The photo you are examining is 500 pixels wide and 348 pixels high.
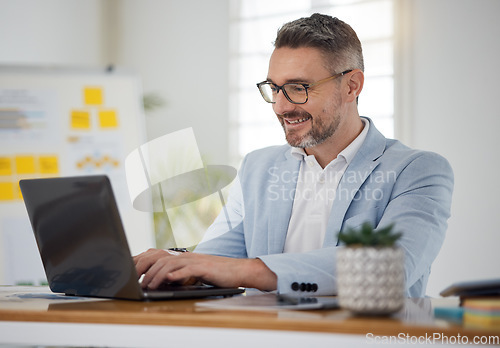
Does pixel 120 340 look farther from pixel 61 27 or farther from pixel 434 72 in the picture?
pixel 61 27

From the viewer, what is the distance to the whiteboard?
3.11m

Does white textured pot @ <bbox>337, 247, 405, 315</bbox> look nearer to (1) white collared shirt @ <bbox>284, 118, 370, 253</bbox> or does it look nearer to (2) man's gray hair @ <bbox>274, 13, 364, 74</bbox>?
(1) white collared shirt @ <bbox>284, 118, 370, 253</bbox>

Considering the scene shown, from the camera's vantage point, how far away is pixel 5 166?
3.14m

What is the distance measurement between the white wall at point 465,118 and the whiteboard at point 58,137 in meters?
1.94

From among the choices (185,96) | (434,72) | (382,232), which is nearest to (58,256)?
(382,232)

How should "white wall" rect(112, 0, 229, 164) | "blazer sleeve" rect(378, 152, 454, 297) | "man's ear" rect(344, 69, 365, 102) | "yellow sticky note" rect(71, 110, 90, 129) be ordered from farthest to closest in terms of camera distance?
"white wall" rect(112, 0, 229, 164) < "yellow sticky note" rect(71, 110, 90, 129) < "man's ear" rect(344, 69, 365, 102) < "blazer sleeve" rect(378, 152, 454, 297)

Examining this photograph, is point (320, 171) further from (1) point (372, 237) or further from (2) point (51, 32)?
(2) point (51, 32)

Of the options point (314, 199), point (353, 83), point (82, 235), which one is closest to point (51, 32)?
point (353, 83)

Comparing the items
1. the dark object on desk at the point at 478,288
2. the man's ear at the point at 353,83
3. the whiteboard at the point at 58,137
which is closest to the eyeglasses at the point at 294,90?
the man's ear at the point at 353,83

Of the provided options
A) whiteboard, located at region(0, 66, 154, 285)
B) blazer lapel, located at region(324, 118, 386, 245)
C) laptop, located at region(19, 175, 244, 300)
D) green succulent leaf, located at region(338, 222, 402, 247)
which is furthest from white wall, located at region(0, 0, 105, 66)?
green succulent leaf, located at region(338, 222, 402, 247)

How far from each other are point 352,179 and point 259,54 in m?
3.09

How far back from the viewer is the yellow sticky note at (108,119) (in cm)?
336

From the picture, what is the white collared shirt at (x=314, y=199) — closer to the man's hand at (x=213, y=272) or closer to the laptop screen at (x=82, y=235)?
the man's hand at (x=213, y=272)

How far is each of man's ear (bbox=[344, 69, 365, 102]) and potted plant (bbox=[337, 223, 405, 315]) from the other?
1.24 m
